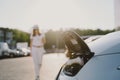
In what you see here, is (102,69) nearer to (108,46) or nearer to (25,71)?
(108,46)

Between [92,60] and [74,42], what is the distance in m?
0.52

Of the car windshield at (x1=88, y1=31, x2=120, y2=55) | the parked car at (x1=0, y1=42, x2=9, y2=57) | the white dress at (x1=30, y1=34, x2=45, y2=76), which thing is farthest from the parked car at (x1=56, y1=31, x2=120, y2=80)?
the parked car at (x1=0, y1=42, x2=9, y2=57)

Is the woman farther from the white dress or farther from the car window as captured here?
the car window

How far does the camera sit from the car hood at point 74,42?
3079mm

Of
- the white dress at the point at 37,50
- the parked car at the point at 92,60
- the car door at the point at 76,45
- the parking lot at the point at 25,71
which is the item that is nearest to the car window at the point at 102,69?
the parked car at the point at 92,60

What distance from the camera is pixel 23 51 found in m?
54.0

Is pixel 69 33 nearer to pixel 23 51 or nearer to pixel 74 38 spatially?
pixel 74 38

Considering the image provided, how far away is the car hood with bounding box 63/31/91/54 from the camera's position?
10.1ft

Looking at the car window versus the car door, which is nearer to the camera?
the car window

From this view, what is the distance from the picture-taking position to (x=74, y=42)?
3.42m

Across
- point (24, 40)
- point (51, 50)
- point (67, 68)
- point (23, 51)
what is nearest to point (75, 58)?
point (67, 68)

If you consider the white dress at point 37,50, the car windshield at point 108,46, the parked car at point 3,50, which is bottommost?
the parked car at point 3,50

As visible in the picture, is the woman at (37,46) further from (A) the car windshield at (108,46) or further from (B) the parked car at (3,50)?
(B) the parked car at (3,50)

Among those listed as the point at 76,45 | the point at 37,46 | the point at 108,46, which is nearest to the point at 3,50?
the point at 37,46
